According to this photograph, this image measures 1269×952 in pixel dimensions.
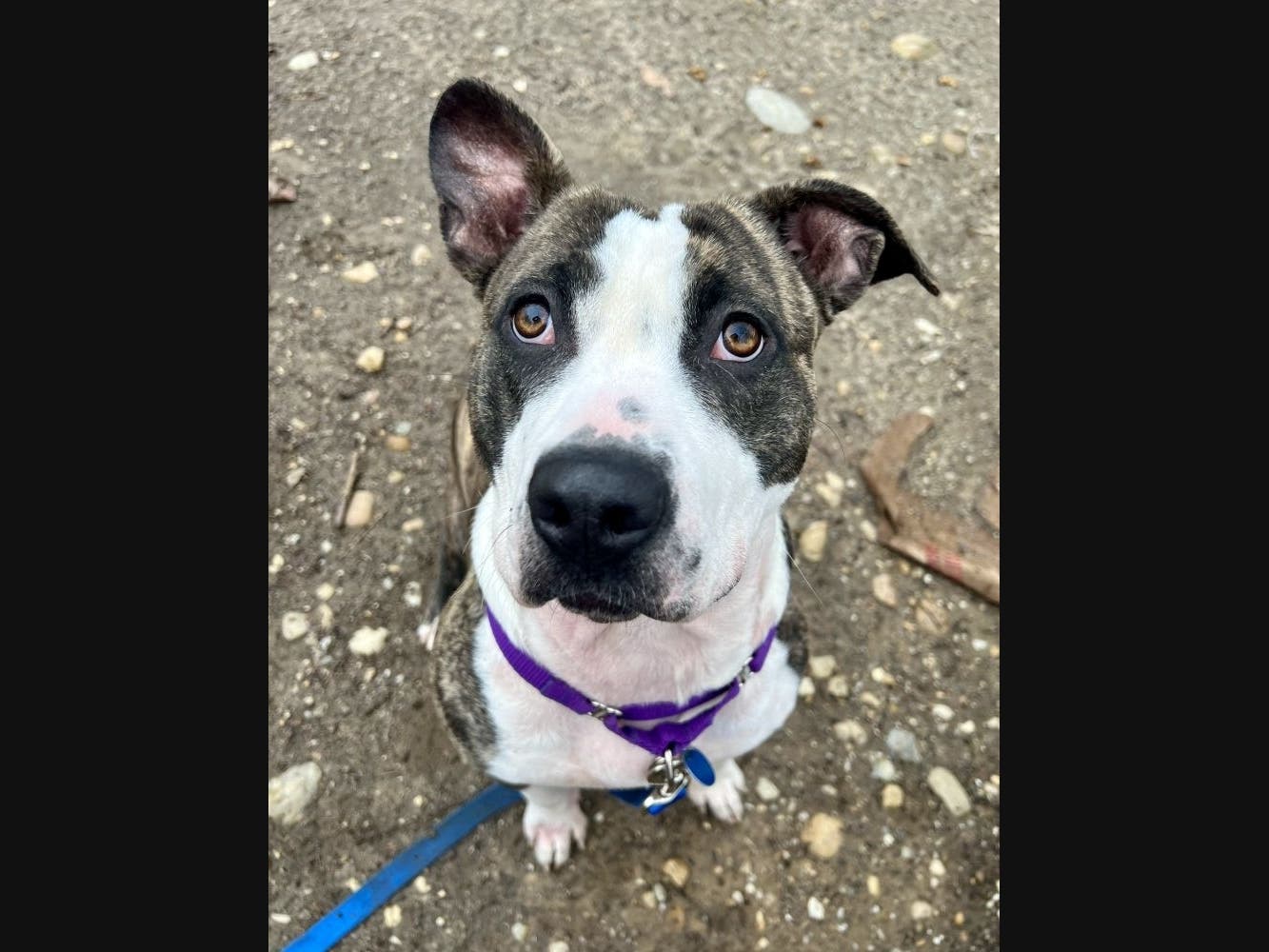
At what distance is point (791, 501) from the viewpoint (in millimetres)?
4898

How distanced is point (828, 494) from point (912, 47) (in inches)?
159

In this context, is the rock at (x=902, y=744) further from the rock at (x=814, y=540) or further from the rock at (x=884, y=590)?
the rock at (x=814, y=540)

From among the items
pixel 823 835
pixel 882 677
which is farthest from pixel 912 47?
pixel 823 835

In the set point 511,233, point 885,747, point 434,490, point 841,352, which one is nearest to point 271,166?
point 434,490

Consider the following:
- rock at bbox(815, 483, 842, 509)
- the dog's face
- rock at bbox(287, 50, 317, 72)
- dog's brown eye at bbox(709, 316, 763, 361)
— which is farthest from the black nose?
rock at bbox(287, 50, 317, 72)

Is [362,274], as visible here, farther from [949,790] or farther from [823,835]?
[949,790]

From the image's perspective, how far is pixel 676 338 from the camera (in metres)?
2.35

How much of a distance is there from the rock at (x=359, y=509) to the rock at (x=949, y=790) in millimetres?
3110

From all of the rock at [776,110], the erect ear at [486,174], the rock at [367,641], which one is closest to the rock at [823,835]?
the rock at [367,641]

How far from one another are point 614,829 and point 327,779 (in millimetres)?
1337

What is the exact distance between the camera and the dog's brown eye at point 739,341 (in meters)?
2.45

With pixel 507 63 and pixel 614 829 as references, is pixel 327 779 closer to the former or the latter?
pixel 614 829

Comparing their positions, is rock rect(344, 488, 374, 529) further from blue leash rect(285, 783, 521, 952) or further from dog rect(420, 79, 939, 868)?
blue leash rect(285, 783, 521, 952)

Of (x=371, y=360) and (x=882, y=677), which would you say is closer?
(x=882, y=677)
